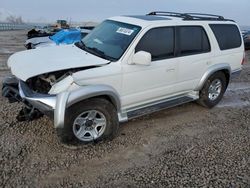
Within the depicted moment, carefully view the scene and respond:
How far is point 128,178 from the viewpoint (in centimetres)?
338

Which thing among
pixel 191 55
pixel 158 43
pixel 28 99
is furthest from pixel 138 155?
pixel 191 55

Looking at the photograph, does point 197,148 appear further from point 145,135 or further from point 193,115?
point 193,115

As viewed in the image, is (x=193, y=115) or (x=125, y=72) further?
(x=193, y=115)

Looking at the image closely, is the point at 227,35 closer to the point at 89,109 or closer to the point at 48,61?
the point at 89,109

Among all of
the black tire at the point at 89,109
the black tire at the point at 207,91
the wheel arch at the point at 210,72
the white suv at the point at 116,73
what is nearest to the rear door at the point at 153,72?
the white suv at the point at 116,73

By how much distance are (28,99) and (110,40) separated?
1.64m

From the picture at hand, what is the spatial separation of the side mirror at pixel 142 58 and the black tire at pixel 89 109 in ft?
2.47

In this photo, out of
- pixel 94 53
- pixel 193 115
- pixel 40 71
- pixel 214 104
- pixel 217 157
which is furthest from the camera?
pixel 214 104

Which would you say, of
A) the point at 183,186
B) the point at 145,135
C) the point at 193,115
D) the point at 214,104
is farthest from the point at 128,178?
the point at 214,104

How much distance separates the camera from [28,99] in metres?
3.74

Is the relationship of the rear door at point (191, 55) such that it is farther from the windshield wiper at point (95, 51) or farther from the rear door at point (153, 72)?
the windshield wiper at point (95, 51)

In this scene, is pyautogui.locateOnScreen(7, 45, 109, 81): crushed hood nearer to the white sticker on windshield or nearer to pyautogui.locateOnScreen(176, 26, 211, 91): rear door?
the white sticker on windshield

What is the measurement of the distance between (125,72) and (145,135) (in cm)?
112

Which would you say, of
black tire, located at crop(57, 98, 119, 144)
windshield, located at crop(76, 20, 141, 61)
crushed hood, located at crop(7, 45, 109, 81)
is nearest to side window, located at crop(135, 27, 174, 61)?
windshield, located at crop(76, 20, 141, 61)
